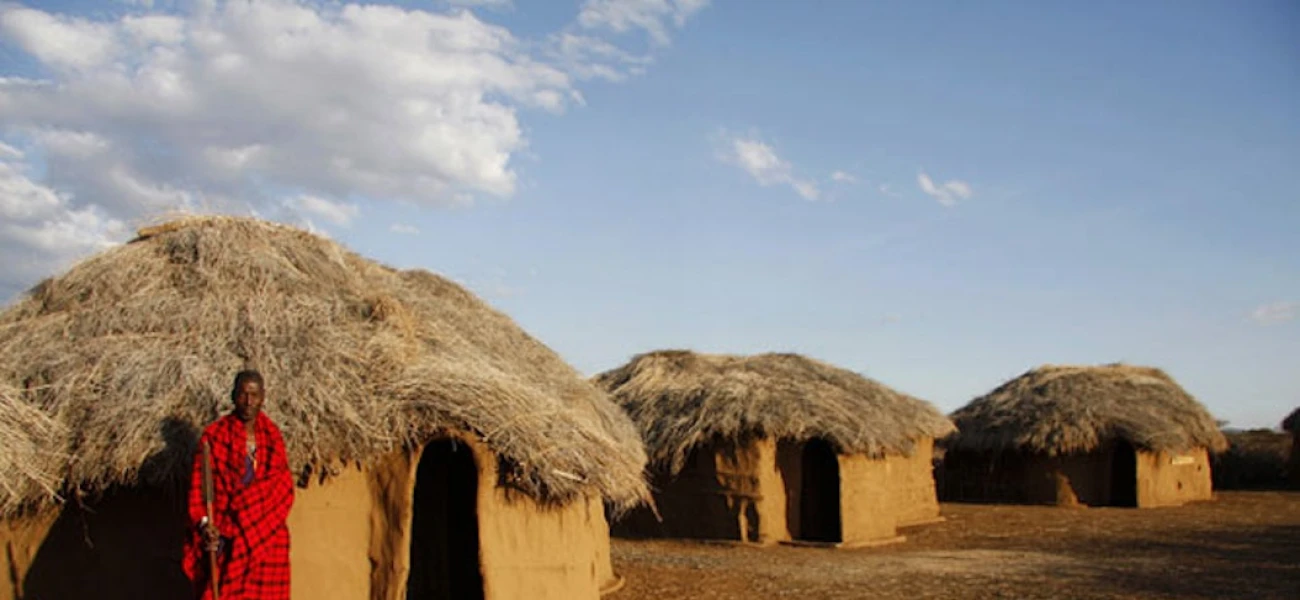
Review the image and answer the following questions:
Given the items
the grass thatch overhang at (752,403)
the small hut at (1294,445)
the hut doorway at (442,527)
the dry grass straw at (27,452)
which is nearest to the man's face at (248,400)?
the dry grass straw at (27,452)

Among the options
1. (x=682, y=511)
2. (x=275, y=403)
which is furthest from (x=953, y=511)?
(x=275, y=403)

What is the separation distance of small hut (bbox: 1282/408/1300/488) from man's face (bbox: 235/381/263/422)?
27006mm

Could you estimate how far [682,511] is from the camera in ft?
53.5

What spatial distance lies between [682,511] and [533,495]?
7.92m

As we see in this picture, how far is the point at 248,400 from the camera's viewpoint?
674 centimetres

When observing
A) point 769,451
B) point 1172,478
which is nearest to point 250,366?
point 769,451

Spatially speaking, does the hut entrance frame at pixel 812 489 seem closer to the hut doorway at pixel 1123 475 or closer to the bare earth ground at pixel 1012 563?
the bare earth ground at pixel 1012 563

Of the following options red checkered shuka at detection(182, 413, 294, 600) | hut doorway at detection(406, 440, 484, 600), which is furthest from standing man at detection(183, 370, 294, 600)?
hut doorway at detection(406, 440, 484, 600)

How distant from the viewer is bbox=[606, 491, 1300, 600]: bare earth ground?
1112 centimetres

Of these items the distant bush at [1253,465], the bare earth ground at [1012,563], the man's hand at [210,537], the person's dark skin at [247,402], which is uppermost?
the person's dark skin at [247,402]

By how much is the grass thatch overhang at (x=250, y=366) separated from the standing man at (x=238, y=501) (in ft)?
3.11

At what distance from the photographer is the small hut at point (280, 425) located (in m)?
7.87

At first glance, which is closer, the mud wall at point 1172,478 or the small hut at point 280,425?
the small hut at point 280,425

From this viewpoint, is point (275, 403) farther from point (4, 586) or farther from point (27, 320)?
point (27, 320)
